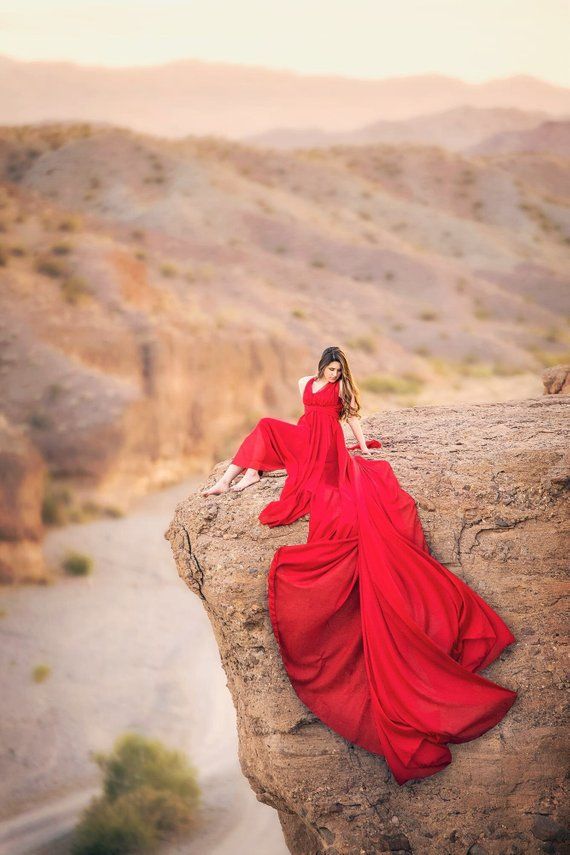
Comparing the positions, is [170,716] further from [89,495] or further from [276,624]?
[276,624]

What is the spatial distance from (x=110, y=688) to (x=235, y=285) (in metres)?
12.7

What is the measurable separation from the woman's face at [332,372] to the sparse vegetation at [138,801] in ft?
27.3

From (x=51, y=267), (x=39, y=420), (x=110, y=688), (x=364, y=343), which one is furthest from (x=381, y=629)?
(x=364, y=343)

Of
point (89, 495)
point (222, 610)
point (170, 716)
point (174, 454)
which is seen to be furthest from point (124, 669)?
point (222, 610)

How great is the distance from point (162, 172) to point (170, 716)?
18.5 metres

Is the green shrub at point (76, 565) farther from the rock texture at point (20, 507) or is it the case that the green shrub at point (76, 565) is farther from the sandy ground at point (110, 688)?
the rock texture at point (20, 507)

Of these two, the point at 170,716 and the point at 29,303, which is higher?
the point at 29,303

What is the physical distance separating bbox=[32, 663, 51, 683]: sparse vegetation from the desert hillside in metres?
4.29

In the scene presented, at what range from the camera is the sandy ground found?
1151cm

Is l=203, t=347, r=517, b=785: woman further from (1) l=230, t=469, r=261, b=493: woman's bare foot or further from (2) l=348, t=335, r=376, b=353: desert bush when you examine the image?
(2) l=348, t=335, r=376, b=353: desert bush

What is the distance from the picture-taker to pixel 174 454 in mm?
18984

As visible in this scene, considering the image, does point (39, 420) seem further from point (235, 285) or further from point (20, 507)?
point (235, 285)

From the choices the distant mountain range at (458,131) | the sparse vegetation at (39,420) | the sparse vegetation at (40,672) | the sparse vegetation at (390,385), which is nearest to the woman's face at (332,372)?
the sparse vegetation at (40,672)

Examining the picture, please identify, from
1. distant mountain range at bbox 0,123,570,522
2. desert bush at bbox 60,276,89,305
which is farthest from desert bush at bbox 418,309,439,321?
desert bush at bbox 60,276,89,305
